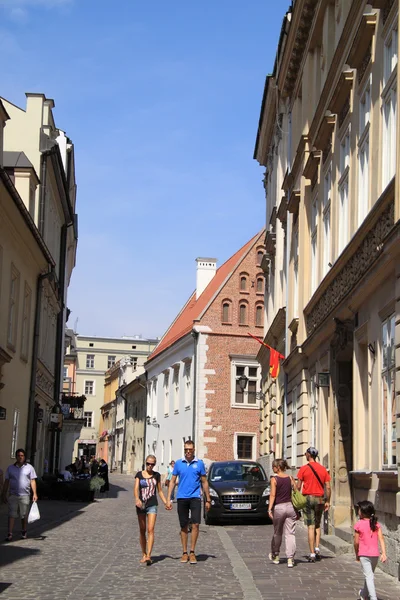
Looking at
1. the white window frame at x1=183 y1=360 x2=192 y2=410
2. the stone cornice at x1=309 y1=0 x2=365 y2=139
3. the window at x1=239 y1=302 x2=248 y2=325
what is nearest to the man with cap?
the stone cornice at x1=309 y1=0 x2=365 y2=139

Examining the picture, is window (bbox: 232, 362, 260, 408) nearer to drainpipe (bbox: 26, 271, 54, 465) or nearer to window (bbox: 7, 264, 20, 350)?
drainpipe (bbox: 26, 271, 54, 465)

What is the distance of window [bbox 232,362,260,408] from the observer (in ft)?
165

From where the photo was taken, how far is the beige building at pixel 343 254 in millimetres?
13234

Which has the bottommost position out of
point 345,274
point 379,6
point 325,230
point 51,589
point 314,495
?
point 51,589

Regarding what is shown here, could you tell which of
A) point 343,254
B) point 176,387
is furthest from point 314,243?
point 176,387

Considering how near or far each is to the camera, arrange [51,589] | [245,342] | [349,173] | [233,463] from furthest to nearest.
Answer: [245,342], [233,463], [349,173], [51,589]

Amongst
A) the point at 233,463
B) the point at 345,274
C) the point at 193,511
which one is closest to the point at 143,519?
the point at 193,511

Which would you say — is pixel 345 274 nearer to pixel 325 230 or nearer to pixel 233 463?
pixel 325 230

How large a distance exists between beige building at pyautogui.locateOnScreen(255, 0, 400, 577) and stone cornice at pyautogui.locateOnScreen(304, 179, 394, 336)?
4cm

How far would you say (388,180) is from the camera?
13.4 m

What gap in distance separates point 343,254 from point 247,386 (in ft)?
115

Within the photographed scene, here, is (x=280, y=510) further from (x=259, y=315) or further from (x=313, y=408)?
(x=259, y=315)

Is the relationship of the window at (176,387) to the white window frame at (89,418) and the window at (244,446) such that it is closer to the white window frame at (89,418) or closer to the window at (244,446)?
the window at (244,446)

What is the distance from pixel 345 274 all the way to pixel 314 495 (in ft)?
13.8
